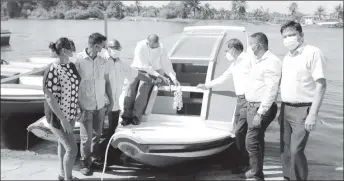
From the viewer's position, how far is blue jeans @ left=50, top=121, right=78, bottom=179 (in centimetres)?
329

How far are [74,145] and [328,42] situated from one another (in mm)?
15570

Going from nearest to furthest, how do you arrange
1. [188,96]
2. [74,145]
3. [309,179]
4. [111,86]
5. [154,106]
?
1. [74,145]
2. [111,86]
3. [309,179]
4. [154,106]
5. [188,96]

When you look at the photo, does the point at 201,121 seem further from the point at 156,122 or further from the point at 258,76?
the point at 258,76

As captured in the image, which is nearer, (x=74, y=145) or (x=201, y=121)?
(x=74, y=145)

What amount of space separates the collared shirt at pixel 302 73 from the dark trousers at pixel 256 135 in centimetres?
33

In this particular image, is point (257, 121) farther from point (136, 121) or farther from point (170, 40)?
point (170, 40)

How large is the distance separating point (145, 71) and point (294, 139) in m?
1.86

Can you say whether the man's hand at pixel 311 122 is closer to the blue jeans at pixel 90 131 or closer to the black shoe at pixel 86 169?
the blue jeans at pixel 90 131

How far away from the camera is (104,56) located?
3836 mm

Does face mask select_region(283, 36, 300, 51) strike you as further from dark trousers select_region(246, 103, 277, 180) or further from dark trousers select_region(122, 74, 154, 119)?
dark trousers select_region(122, 74, 154, 119)

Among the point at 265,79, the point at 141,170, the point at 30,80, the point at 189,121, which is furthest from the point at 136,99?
the point at 30,80

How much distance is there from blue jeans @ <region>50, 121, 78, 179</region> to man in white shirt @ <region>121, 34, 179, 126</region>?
0.82 m

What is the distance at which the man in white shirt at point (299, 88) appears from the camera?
118 inches

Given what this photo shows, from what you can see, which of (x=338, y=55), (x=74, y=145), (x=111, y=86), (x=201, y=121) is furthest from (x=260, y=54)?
(x=338, y=55)
